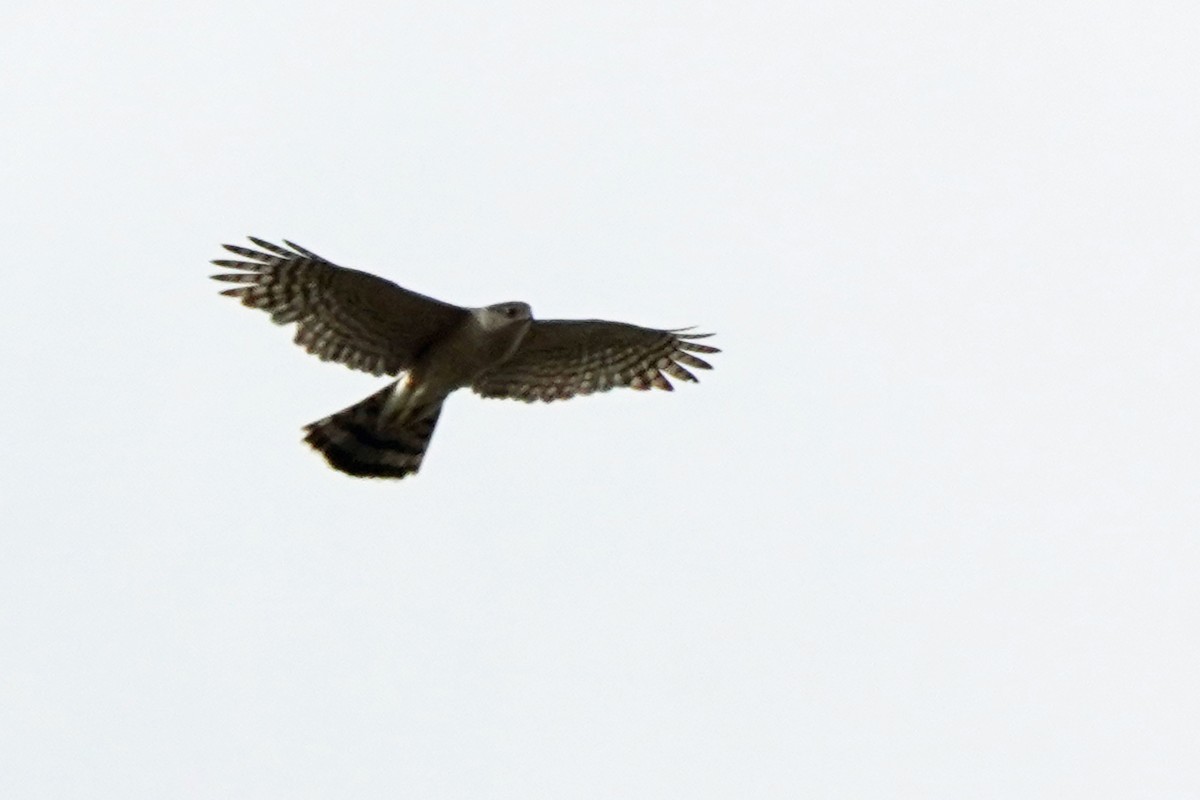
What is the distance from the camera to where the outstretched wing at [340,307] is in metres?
16.3

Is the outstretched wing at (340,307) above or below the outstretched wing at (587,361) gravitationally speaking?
below

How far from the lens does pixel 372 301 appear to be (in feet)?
54.2

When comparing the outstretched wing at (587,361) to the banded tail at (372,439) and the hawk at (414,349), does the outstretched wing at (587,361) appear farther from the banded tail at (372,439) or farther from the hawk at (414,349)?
the banded tail at (372,439)

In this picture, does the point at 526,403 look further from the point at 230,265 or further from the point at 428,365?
the point at 230,265

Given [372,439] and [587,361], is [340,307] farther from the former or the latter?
[587,361]

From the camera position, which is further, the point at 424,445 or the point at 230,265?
the point at 424,445

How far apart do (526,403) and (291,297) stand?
6.33 feet

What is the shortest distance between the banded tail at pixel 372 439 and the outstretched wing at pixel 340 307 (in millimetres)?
527

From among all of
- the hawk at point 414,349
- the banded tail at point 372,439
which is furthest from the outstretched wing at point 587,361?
the banded tail at point 372,439

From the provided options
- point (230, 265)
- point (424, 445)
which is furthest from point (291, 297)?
point (424, 445)

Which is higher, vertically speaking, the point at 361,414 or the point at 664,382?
the point at 664,382

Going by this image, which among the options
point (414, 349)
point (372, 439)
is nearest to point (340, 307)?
point (414, 349)

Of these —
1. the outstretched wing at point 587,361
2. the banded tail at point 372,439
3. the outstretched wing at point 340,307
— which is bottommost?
the banded tail at point 372,439

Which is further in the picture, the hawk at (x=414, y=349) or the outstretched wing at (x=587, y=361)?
the outstretched wing at (x=587, y=361)
